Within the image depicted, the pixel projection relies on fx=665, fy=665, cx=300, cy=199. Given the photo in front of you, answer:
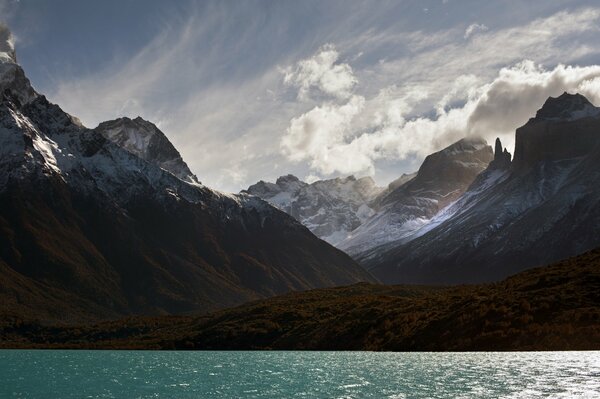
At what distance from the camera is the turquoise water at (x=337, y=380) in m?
71.7

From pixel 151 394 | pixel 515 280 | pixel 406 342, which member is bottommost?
pixel 151 394

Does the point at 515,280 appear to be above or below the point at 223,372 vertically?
above

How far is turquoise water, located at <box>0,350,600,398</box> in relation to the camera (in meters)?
71.7

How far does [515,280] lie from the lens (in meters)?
190

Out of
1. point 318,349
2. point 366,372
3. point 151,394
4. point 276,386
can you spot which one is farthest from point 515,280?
point 151,394

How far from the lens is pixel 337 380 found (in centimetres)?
8731

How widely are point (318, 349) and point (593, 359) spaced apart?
97.8 m

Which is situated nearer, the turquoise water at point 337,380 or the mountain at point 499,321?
the turquoise water at point 337,380

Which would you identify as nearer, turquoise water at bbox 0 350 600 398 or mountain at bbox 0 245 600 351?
turquoise water at bbox 0 350 600 398

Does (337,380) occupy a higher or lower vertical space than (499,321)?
lower

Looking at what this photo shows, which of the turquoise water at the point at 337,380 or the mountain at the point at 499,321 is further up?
the mountain at the point at 499,321

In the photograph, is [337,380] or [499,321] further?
[499,321]

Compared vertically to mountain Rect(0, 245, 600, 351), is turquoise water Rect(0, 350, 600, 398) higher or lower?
lower

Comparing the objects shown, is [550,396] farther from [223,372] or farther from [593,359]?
[223,372]
